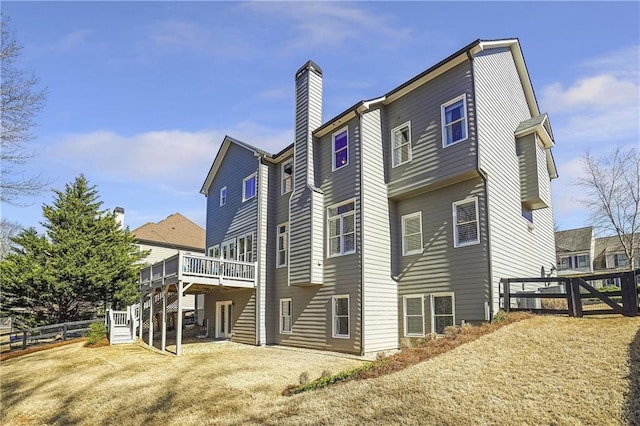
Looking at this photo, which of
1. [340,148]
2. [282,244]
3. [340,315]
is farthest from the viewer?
[282,244]

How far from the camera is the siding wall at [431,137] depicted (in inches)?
505

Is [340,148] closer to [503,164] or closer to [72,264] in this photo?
[503,164]

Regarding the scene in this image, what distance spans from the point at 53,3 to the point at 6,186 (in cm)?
614

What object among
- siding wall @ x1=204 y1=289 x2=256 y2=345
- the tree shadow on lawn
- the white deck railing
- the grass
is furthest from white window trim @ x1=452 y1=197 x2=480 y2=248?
siding wall @ x1=204 y1=289 x2=256 y2=345

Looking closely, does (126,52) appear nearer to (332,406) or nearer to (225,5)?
(225,5)

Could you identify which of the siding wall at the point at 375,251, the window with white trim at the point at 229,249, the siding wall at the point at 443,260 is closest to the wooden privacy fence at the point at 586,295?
the siding wall at the point at 443,260

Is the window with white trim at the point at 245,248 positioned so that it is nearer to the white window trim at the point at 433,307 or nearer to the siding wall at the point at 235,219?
the siding wall at the point at 235,219

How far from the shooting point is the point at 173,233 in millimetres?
36812

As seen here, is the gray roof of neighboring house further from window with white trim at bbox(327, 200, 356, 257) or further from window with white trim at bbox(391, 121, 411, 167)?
window with white trim at bbox(327, 200, 356, 257)

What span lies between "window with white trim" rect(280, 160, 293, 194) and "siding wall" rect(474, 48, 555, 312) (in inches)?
343

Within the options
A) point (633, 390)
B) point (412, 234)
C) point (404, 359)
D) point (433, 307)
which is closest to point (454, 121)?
point (412, 234)

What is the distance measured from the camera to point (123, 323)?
805 inches

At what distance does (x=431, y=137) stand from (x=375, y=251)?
427 cm

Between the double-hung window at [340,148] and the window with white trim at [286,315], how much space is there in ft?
19.9
